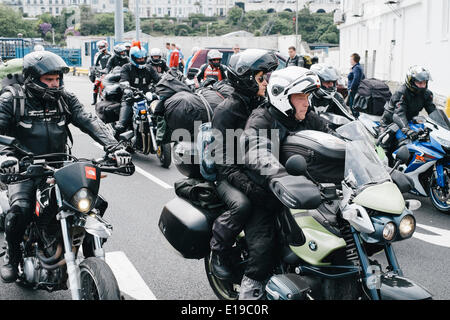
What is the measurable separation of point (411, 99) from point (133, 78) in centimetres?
568

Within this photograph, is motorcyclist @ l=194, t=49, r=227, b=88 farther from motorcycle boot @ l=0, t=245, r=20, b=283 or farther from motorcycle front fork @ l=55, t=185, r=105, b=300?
motorcycle front fork @ l=55, t=185, r=105, b=300

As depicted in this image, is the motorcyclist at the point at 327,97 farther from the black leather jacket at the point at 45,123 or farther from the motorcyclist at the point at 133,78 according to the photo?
the black leather jacket at the point at 45,123

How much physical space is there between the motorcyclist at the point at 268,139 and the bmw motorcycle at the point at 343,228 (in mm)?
88

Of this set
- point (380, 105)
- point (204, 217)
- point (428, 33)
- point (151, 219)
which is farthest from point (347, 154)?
point (428, 33)

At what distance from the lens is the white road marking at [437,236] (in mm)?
6836

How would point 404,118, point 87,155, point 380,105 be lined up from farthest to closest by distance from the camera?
point 87,155 < point 380,105 < point 404,118

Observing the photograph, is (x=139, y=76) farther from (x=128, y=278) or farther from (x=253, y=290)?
(x=253, y=290)

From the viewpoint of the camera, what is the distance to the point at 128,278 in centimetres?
556

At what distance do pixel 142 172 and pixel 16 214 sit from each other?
6.29 meters

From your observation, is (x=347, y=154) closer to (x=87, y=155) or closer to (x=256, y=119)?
(x=256, y=119)

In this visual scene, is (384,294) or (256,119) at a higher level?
(256,119)

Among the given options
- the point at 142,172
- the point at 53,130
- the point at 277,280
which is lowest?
the point at 142,172

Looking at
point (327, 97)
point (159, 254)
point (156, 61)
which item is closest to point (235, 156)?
point (159, 254)

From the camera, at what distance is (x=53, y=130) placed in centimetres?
502
